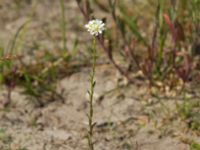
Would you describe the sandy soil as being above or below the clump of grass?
below

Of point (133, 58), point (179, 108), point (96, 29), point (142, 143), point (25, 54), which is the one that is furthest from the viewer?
point (25, 54)

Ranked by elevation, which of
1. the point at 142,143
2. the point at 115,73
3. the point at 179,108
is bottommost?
the point at 142,143

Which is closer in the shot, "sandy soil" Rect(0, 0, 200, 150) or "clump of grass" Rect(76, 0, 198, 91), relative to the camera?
"sandy soil" Rect(0, 0, 200, 150)

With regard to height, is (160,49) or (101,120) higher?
(160,49)

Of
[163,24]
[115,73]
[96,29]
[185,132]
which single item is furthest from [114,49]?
[96,29]

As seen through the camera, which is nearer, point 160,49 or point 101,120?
point 101,120

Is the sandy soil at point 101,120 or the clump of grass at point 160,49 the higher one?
the clump of grass at point 160,49

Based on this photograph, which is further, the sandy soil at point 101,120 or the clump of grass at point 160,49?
the clump of grass at point 160,49

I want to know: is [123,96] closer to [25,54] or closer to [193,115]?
[193,115]
